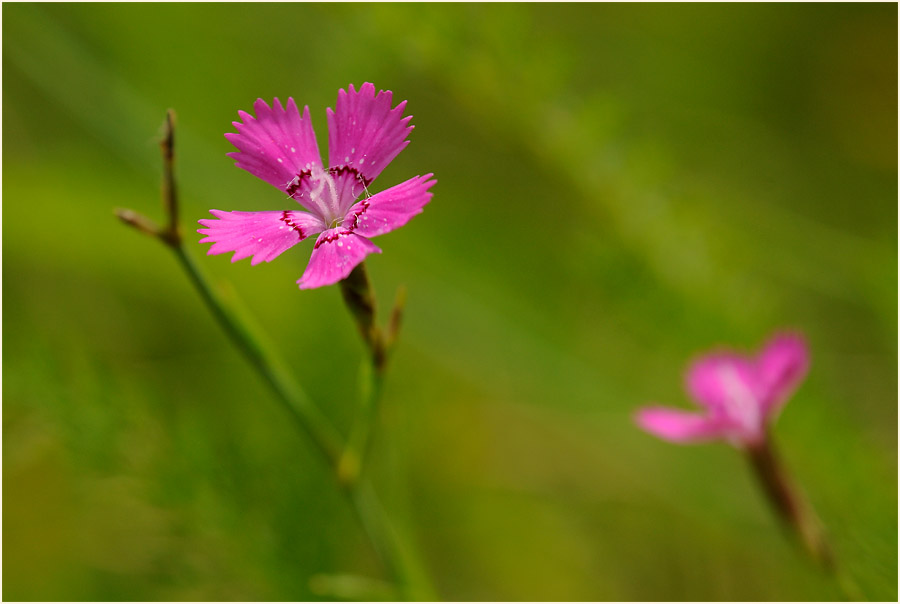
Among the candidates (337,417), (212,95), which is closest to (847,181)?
(337,417)

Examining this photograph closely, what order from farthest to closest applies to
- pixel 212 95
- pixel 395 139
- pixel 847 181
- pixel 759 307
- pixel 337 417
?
pixel 847 181 → pixel 212 95 → pixel 759 307 → pixel 337 417 → pixel 395 139

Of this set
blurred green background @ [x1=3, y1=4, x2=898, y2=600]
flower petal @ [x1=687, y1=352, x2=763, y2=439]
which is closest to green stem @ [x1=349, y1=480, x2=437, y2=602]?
blurred green background @ [x1=3, y1=4, x2=898, y2=600]

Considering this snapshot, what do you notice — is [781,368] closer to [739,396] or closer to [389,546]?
[739,396]

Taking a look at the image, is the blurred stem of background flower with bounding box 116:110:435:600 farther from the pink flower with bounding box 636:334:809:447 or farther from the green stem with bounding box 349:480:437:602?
the pink flower with bounding box 636:334:809:447

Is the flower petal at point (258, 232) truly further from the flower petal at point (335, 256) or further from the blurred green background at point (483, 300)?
the blurred green background at point (483, 300)

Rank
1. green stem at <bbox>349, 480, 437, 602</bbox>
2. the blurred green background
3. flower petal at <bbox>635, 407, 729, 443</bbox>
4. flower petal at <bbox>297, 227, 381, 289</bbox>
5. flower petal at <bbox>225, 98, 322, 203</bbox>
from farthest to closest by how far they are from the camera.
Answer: the blurred green background → flower petal at <bbox>635, 407, 729, 443</bbox> → green stem at <bbox>349, 480, 437, 602</bbox> → flower petal at <bbox>225, 98, 322, 203</bbox> → flower petal at <bbox>297, 227, 381, 289</bbox>

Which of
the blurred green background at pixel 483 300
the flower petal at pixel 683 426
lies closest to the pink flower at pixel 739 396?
the flower petal at pixel 683 426

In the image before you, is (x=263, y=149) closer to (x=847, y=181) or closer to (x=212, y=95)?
(x=212, y=95)

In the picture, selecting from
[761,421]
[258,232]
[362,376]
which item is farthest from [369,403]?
[761,421]
